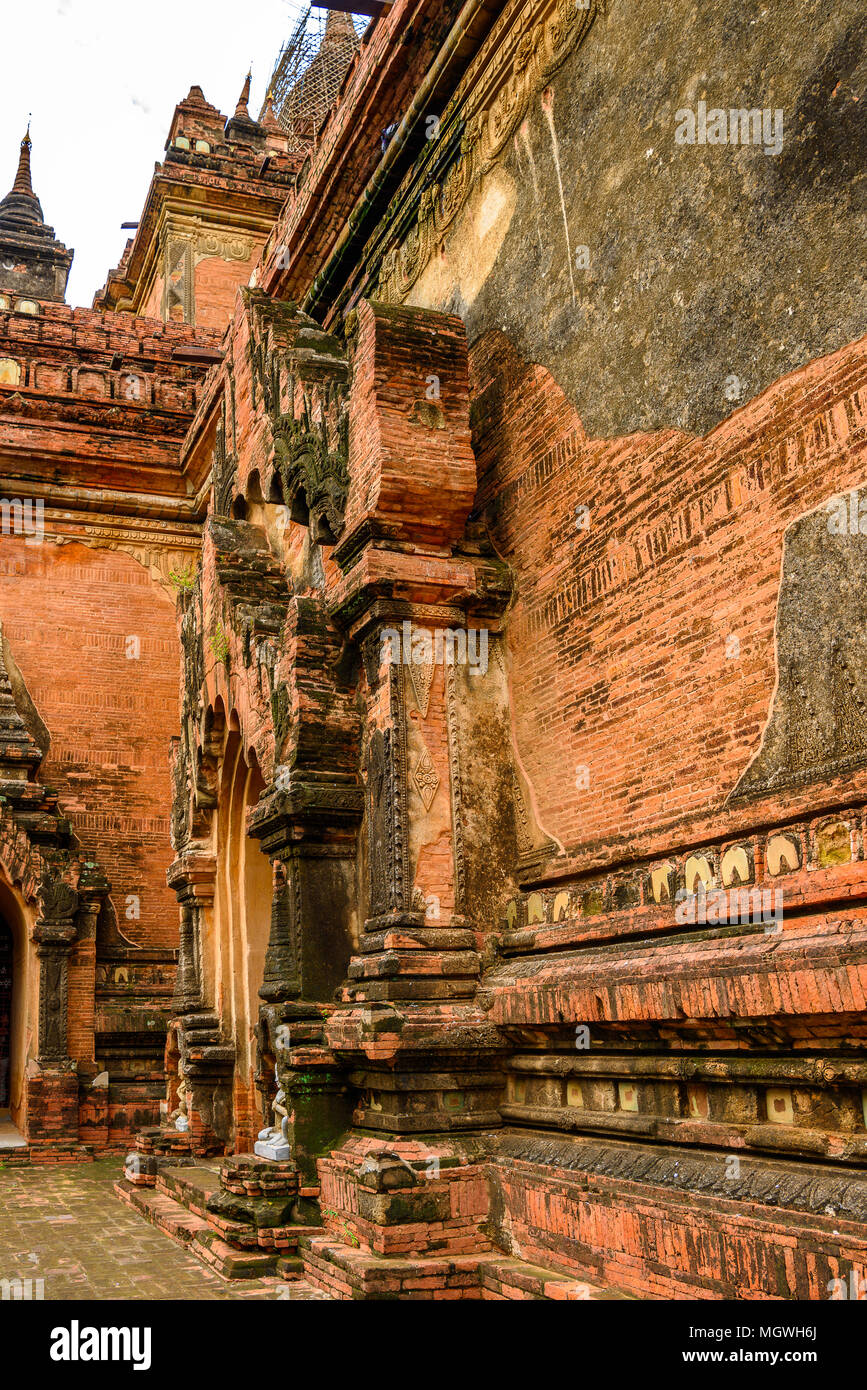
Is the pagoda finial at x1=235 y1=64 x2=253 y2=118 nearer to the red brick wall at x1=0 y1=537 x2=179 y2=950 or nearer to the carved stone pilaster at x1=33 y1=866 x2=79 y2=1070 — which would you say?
the red brick wall at x1=0 y1=537 x2=179 y2=950

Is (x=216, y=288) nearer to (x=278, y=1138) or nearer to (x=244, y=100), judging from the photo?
(x=244, y=100)

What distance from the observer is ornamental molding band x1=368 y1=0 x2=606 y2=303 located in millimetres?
7164

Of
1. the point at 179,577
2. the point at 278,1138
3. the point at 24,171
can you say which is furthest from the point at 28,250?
the point at 278,1138

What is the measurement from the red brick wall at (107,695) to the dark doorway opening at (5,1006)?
86.8 inches

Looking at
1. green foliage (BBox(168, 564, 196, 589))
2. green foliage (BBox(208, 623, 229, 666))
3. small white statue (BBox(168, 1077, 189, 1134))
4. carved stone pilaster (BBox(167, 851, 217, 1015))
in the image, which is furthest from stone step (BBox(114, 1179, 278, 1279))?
green foliage (BBox(168, 564, 196, 589))

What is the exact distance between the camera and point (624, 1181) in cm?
524

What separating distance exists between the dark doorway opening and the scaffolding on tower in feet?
58.1

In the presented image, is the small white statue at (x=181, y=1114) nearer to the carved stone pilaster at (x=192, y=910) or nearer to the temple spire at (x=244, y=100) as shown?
the carved stone pilaster at (x=192, y=910)

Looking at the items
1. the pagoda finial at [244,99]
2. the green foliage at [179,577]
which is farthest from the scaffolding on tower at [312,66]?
the green foliage at [179,577]

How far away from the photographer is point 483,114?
8.05 m

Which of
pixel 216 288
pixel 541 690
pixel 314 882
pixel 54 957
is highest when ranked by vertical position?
pixel 216 288

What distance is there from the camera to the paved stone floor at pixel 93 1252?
6.36 metres

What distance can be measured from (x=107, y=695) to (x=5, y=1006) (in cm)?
408

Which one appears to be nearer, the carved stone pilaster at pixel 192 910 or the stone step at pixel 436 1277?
the stone step at pixel 436 1277
